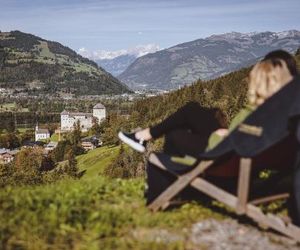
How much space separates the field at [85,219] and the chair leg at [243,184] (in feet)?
2.61

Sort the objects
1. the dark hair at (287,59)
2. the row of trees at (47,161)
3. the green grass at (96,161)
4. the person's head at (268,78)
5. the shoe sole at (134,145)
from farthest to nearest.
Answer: the row of trees at (47,161) < the green grass at (96,161) < the shoe sole at (134,145) < the dark hair at (287,59) < the person's head at (268,78)

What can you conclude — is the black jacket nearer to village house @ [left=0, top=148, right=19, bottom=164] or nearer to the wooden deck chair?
the wooden deck chair

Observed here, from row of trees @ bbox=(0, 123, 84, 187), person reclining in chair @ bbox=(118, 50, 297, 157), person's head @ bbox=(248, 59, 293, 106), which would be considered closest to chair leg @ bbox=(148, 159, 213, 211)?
person reclining in chair @ bbox=(118, 50, 297, 157)

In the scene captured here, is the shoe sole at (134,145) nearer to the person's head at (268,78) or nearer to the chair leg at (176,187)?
the chair leg at (176,187)

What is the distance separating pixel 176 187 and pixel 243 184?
112cm

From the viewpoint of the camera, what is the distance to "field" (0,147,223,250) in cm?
579

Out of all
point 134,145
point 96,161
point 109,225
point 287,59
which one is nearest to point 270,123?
point 287,59

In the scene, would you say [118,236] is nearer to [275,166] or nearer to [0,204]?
[0,204]

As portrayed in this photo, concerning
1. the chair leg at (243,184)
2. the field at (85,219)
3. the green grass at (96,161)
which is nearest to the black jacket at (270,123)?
the chair leg at (243,184)

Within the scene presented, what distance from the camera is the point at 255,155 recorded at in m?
6.17

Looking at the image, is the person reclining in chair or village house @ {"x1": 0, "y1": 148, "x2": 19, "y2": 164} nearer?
the person reclining in chair

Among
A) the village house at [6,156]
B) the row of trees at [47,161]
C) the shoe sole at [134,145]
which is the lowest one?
the village house at [6,156]

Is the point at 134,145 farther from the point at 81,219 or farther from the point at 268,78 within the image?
the point at 268,78

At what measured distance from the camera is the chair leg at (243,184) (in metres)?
6.30
